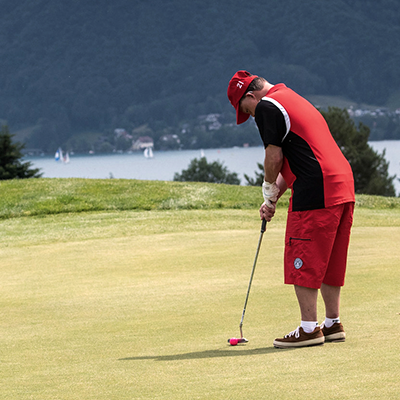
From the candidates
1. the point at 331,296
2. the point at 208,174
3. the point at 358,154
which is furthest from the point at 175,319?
the point at 208,174

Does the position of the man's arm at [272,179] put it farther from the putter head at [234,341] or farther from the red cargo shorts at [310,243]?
the putter head at [234,341]

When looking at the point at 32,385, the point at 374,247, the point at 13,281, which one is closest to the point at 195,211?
the point at 374,247

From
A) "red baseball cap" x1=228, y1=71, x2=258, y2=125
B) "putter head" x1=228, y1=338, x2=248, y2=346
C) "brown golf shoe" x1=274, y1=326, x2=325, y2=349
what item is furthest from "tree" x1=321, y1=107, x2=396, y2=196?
"putter head" x1=228, y1=338, x2=248, y2=346

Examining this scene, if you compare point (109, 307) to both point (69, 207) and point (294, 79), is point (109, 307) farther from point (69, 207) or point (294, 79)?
point (294, 79)

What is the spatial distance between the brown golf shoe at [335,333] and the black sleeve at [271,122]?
121 cm

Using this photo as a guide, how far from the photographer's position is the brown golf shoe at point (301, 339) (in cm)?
354

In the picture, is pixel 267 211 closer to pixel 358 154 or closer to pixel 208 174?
pixel 358 154

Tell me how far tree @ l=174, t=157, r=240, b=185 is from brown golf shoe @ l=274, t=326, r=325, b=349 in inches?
2115

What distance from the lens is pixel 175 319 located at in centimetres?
446

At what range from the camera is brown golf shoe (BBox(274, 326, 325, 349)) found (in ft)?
11.6

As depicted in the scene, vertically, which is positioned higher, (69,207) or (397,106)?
(397,106)

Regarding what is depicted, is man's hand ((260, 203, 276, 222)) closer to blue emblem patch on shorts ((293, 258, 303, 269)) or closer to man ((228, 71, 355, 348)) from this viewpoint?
man ((228, 71, 355, 348))

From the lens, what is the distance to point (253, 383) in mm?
2590

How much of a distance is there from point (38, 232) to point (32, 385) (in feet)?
28.4
